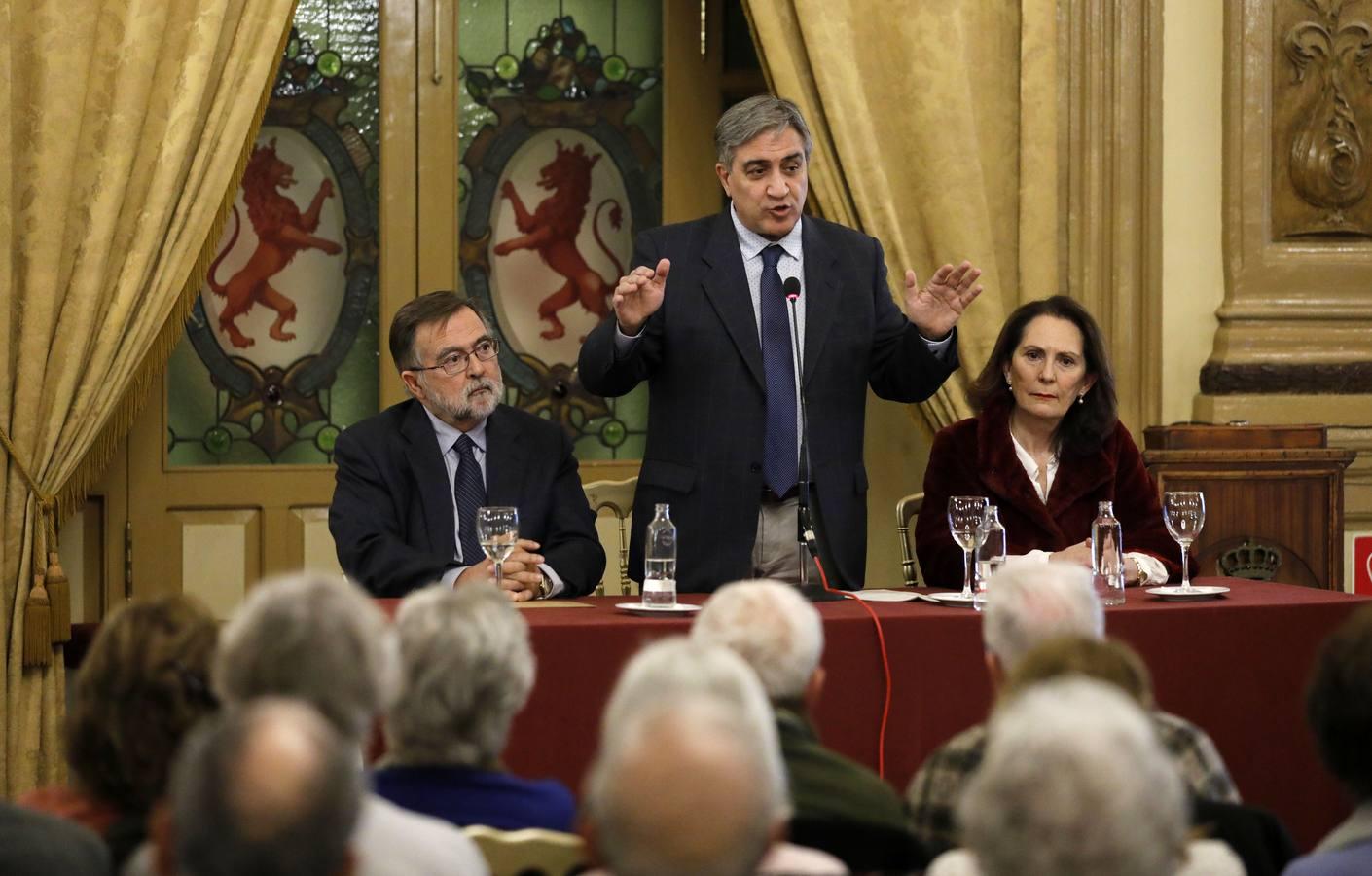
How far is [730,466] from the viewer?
4.04 meters

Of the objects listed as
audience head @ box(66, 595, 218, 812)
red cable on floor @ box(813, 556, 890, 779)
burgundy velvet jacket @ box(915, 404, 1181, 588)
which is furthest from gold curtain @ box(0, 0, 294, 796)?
audience head @ box(66, 595, 218, 812)

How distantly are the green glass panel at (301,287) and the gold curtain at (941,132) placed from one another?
135 centimetres

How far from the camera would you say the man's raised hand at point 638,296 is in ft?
12.6

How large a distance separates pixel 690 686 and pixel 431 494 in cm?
241

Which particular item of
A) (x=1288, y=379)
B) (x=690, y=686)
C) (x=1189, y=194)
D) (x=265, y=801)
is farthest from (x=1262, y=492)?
(x=265, y=801)

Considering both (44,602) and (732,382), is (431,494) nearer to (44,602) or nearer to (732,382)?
(732,382)

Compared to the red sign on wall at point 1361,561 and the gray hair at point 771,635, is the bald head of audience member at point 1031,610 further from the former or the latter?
the red sign on wall at point 1361,561

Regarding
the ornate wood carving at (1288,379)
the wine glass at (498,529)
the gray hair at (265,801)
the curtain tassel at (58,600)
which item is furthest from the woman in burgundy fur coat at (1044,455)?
the gray hair at (265,801)

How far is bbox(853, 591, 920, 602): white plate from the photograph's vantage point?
3.70 meters

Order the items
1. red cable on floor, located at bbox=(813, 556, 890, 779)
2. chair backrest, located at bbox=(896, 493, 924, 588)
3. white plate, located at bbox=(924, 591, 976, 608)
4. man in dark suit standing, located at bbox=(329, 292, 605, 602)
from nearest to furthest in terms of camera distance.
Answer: red cable on floor, located at bbox=(813, 556, 890, 779)
white plate, located at bbox=(924, 591, 976, 608)
man in dark suit standing, located at bbox=(329, 292, 605, 602)
chair backrest, located at bbox=(896, 493, 924, 588)

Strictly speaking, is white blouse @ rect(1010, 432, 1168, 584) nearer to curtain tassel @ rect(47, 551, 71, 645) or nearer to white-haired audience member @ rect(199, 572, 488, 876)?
white-haired audience member @ rect(199, 572, 488, 876)

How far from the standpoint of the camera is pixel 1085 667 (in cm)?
204

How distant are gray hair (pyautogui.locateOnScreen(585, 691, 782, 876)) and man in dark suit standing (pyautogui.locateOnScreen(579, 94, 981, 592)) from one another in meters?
2.43

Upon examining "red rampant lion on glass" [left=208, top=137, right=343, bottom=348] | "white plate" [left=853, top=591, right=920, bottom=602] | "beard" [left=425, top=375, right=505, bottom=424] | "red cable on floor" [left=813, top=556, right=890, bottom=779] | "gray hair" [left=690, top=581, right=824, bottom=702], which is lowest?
"red cable on floor" [left=813, top=556, right=890, bottom=779]
